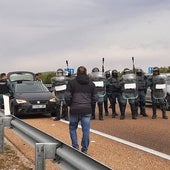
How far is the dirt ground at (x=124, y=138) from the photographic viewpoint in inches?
326

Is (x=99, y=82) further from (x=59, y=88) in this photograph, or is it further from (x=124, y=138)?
(x=124, y=138)

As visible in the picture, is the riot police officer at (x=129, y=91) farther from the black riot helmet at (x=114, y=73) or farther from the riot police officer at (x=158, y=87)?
the riot police officer at (x=158, y=87)

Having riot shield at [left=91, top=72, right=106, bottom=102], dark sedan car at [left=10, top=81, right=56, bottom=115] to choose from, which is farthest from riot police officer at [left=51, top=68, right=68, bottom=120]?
riot shield at [left=91, top=72, right=106, bottom=102]

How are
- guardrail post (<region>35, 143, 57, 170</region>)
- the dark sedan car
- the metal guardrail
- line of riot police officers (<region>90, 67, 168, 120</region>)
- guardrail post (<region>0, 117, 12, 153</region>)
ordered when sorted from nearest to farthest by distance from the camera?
the metal guardrail, guardrail post (<region>35, 143, 57, 170</region>), guardrail post (<region>0, 117, 12, 153</region>), line of riot police officers (<region>90, 67, 168, 120</region>), the dark sedan car

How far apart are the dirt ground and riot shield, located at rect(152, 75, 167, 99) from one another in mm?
884

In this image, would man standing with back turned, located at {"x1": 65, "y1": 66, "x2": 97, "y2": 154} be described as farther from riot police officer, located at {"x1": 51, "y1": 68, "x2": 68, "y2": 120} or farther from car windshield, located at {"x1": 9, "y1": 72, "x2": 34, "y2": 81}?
car windshield, located at {"x1": 9, "y1": 72, "x2": 34, "y2": 81}

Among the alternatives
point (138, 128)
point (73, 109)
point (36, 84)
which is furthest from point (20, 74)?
point (73, 109)

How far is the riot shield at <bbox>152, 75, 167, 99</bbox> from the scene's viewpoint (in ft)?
54.5

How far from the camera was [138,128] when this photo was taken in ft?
45.5

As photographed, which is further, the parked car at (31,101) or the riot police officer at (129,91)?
Result: the parked car at (31,101)

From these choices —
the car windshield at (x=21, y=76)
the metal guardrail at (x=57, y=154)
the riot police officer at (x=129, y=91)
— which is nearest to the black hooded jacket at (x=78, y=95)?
the metal guardrail at (x=57, y=154)

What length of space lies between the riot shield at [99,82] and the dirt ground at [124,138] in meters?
0.94

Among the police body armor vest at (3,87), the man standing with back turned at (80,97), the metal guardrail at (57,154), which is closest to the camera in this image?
the metal guardrail at (57,154)

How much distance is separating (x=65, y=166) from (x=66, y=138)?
6189 millimetres
